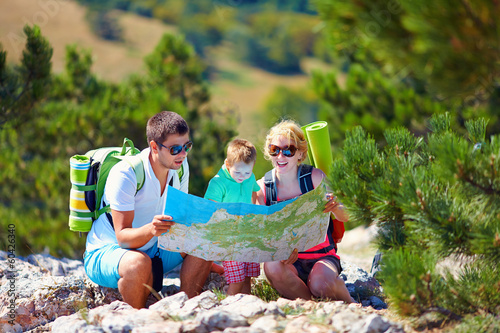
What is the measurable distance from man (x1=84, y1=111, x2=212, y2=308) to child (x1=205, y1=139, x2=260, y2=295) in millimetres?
245

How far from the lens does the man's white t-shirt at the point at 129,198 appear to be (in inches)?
119

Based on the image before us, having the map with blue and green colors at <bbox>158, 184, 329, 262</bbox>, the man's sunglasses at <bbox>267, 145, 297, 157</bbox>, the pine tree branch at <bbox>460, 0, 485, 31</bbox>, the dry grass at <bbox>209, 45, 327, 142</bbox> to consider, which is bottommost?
the map with blue and green colors at <bbox>158, 184, 329, 262</bbox>

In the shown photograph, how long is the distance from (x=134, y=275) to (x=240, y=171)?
89cm

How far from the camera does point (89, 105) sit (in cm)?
859

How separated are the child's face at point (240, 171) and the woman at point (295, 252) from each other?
0.19 meters

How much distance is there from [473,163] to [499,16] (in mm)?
887

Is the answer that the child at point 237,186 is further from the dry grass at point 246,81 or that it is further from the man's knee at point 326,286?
the dry grass at point 246,81

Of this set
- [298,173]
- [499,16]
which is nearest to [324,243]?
[298,173]

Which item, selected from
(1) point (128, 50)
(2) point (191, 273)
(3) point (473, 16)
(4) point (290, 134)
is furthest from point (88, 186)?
(1) point (128, 50)

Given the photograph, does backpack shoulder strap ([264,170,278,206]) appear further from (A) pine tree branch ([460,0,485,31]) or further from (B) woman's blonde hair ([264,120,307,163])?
(A) pine tree branch ([460,0,485,31])

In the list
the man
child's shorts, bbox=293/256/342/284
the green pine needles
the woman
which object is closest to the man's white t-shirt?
the man

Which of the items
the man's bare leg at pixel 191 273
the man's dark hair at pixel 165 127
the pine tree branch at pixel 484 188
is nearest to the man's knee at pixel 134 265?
the man's bare leg at pixel 191 273

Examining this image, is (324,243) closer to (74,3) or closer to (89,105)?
(89,105)

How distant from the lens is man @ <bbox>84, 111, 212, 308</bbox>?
2996mm
